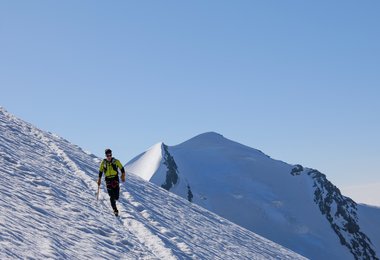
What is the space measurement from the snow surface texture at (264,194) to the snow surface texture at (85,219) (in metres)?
64.7

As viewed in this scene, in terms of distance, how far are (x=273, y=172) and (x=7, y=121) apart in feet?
280

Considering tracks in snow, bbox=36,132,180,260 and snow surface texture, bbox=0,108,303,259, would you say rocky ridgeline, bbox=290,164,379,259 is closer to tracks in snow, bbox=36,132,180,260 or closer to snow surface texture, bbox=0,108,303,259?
snow surface texture, bbox=0,108,303,259

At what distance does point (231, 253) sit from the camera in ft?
64.9

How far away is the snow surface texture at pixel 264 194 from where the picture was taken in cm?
9406

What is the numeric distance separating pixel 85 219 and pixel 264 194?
89405mm

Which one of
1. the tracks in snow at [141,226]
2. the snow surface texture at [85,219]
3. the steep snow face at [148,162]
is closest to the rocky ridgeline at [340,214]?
the steep snow face at [148,162]

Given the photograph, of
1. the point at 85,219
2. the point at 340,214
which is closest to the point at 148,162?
the point at 340,214

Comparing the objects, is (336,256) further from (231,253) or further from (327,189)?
(231,253)

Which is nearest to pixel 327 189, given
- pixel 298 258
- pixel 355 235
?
pixel 355 235

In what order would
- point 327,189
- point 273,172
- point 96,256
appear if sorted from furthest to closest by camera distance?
point 327,189 → point 273,172 → point 96,256

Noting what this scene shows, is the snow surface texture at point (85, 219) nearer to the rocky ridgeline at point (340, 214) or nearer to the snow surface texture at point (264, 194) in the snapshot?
the snow surface texture at point (264, 194)

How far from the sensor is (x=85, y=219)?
14.8 metres

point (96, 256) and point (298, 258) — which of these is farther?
point (298, 258)

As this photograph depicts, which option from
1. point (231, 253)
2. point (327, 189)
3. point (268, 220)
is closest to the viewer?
point (231, 253)
